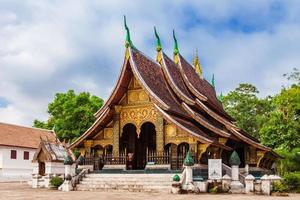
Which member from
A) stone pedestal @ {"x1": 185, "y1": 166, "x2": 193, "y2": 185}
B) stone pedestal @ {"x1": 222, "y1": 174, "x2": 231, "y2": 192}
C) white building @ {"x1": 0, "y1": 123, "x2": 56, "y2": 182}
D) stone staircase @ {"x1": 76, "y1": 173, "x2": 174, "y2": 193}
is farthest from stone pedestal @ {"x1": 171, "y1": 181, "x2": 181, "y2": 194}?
white building @ {"x1": 0, "y1": 123, "x2": 56, "y2": 182}

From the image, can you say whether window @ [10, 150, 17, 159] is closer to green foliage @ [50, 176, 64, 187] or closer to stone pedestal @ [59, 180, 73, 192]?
green foliage @ [50, 176, 64, 187]

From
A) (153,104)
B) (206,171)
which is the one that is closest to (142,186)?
(206,171)

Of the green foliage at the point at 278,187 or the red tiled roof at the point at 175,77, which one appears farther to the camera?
the red tiled roof at the point at 175,77

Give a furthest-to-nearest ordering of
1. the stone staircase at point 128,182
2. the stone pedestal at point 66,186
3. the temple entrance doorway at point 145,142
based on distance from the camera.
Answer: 1. the temple entrance doorway at point 145,142
2. the stone pedestal at point 66,186
3. the stone staircase at point 128,182

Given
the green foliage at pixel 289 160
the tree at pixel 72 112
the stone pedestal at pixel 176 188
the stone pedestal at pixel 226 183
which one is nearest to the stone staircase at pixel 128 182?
the stone pedestal at pixel 176 188

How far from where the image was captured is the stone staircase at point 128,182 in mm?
15852

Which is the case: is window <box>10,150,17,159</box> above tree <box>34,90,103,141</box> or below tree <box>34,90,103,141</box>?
below

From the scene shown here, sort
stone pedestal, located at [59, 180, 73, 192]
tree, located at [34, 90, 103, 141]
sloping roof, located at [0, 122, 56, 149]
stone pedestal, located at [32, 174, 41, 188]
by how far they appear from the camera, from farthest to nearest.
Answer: tree, located at [34, 90, 103, 141] < sloping roof, located at [0, 122, 56, 149] < stone pedestal, located at [32, 174, 41, 188] < stone pedestal, located at [59, 180, 73, 192]

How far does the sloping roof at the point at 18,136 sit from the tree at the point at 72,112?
1.76 metres

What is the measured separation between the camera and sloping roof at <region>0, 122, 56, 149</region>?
3583 cm

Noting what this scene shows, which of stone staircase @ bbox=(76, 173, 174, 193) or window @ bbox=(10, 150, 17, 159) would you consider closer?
stone staircase @ bbox=(76, 173, 174, 193)

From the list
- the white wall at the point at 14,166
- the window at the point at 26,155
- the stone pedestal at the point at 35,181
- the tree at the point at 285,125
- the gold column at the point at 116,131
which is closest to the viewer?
the gold column at the point at 116,131

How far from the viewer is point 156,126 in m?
18.6

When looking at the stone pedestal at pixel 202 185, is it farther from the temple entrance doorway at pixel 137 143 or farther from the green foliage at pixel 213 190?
the temple entrance doorway at pixel 137 143
